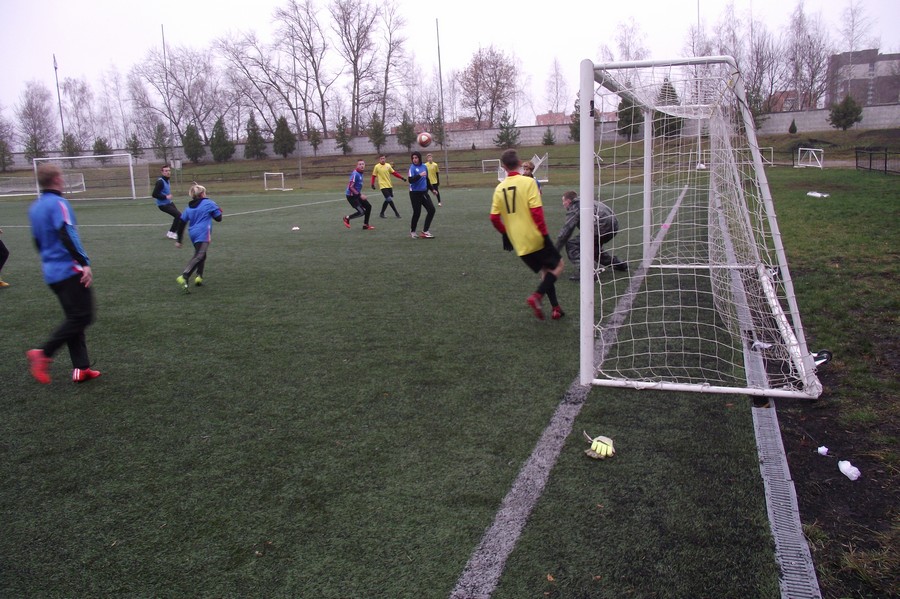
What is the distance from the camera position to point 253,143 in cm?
6675

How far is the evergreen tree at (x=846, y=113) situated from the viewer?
4747 cm

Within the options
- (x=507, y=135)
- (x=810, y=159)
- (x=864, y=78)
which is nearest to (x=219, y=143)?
(x=507, y=135)

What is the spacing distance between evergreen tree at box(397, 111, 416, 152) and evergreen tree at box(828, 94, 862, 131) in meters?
36.5

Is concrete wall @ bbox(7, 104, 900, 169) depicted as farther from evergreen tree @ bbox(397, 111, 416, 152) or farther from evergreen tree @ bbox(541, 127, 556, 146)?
evergreen tree @ bbox(541, 127, 556, 146)

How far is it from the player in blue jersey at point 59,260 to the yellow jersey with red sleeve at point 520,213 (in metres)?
3.82

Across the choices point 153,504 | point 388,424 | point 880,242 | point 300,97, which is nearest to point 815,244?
point 880,242

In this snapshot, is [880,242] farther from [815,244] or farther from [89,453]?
[89,453]

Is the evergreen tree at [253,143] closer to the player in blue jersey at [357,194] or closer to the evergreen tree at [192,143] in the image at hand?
the evergreen tree at [192,143]

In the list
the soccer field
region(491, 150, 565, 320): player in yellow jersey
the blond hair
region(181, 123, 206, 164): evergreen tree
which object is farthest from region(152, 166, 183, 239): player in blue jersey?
region(181, 123, 206, 164): evergreen tree

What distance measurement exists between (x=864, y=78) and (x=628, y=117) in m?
89.1

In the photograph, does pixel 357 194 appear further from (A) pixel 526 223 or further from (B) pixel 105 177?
(B) pixel 105 177

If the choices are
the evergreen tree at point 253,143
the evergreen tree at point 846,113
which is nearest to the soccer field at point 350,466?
the evergreen tree at point 846,113

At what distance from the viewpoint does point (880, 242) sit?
1052 centimetres

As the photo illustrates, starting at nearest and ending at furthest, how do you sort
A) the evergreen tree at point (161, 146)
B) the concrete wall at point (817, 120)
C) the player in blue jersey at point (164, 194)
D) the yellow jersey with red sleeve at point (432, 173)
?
the player in blue jersey at point (164, 194)
the yellow jersey with red sleeve at point (432, 173)
the concrete wall at point (817, 120)
the evergreen tree at point (161, 146)
